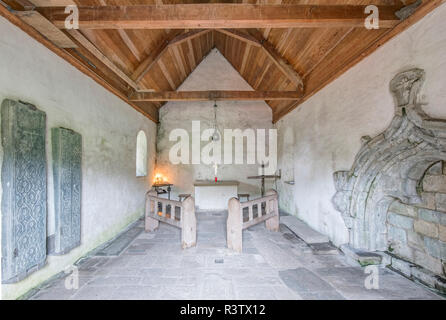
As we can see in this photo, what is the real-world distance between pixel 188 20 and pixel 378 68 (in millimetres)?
2531

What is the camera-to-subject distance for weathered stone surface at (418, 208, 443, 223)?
7.35 ft

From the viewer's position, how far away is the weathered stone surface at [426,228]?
2.27 m

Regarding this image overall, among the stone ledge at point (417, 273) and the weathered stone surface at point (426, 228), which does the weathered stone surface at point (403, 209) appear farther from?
the stone ledge at point (417, 273)

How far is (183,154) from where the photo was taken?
6.92 metres

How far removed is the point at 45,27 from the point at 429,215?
202 inches

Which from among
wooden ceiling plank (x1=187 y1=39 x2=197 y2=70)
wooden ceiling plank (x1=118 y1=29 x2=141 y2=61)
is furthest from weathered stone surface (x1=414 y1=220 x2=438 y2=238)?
wooden ceiling plank (x1=187 y1=39 x2=197 y2=70)

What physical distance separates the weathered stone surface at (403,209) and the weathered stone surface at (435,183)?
0.34 metres

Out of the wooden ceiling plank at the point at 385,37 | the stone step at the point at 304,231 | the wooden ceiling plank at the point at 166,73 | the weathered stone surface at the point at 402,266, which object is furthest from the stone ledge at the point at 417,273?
the wooden ceiling plank at the point at 166,73

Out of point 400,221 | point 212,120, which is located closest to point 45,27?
point 212,120

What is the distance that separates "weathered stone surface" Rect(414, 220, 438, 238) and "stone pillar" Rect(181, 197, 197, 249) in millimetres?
3241

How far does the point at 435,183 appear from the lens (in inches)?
88.7

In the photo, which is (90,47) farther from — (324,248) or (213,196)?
(324,248)
